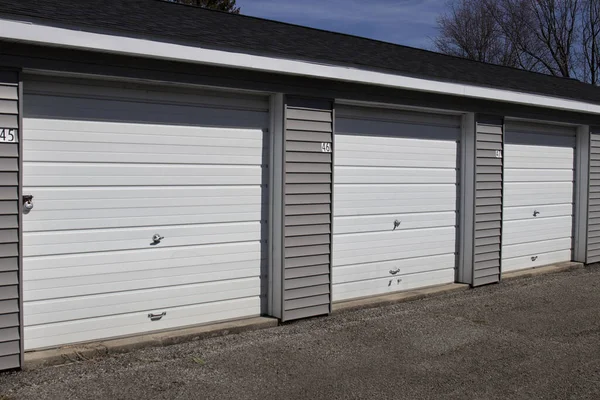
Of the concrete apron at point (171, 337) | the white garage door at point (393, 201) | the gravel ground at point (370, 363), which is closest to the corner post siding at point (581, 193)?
the white garage door at point (393, 201)

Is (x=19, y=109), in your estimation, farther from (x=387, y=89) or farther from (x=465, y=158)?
(x=465, y=158)

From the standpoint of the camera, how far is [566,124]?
9.79 metres

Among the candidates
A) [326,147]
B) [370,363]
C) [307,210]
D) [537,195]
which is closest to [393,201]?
[326,147]

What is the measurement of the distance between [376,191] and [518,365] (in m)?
2.76

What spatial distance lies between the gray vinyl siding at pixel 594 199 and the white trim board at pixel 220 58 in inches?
103

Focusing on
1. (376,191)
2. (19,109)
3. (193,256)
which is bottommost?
(193,256)

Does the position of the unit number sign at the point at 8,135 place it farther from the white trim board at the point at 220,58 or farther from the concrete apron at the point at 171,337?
the concrete apron at the point at 171,337

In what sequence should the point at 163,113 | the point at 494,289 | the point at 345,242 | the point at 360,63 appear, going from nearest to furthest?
1. the point at 163,113
2. the point at 360,63
3. the point at 345,242
4. the point at 494,289

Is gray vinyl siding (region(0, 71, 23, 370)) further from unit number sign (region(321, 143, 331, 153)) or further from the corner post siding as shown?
the corner post siding

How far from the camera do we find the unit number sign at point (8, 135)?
4.63m

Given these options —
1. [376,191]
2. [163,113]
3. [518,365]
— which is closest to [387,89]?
[376,191]

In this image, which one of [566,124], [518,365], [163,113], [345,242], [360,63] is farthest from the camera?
[566,124]

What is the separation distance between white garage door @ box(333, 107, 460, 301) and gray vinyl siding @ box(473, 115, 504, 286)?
0.30 meters

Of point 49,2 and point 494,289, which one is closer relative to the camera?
point 49,2
